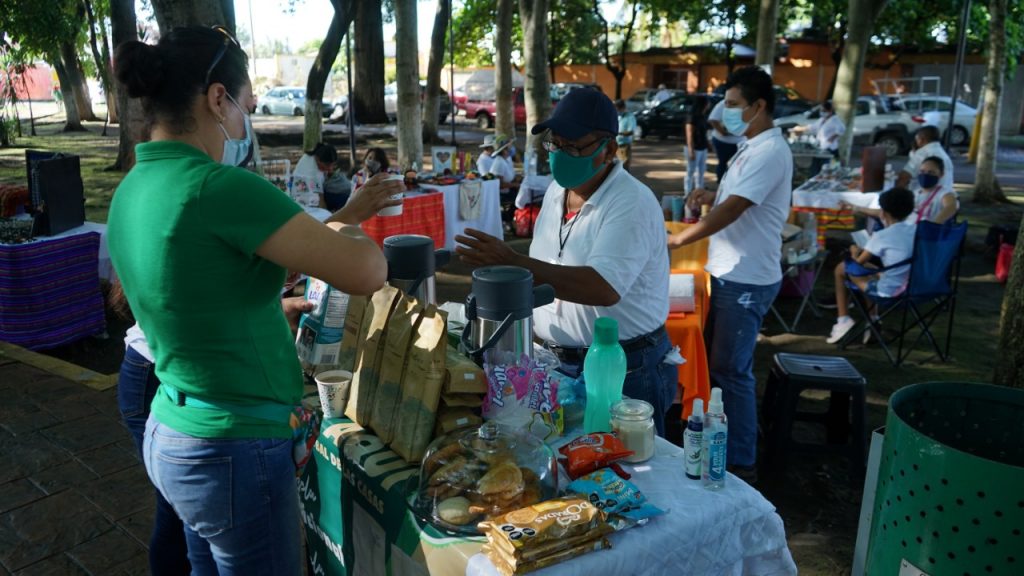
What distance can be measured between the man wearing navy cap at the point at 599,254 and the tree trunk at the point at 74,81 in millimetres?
22746

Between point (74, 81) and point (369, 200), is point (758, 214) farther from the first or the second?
point (74, 81)

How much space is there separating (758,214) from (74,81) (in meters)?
30.1

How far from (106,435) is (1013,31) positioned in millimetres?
20253

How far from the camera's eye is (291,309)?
251 cm

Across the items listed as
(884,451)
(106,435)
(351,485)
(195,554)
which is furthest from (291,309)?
(106,435)

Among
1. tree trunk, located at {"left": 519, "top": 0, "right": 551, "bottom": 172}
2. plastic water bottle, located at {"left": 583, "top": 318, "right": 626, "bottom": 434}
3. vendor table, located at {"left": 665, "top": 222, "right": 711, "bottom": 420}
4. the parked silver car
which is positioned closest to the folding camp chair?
vendor table, located at {"left": 665, "top": 222, "right": 711, "bottom": 420}

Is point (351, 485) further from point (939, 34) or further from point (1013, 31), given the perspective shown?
point (939, 34)

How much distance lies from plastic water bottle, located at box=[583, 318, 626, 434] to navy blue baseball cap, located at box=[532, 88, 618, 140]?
0.73 meters

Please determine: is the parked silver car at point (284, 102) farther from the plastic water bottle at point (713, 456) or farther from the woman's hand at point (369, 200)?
the plastic water bottle at point (713, 456)

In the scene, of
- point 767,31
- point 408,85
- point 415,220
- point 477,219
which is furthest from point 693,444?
point 767,31

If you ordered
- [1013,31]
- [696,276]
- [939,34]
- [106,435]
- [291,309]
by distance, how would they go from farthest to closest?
[939,34], [1013,31], [696,276], [106,435], [291,309]

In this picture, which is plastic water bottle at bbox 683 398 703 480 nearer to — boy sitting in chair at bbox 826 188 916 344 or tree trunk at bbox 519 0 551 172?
boy sitting in chair at bbox 826 188 916 344

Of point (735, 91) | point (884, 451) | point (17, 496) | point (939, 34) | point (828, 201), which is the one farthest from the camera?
point (939, 34)

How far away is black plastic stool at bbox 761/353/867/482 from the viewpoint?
3885 millimetres
